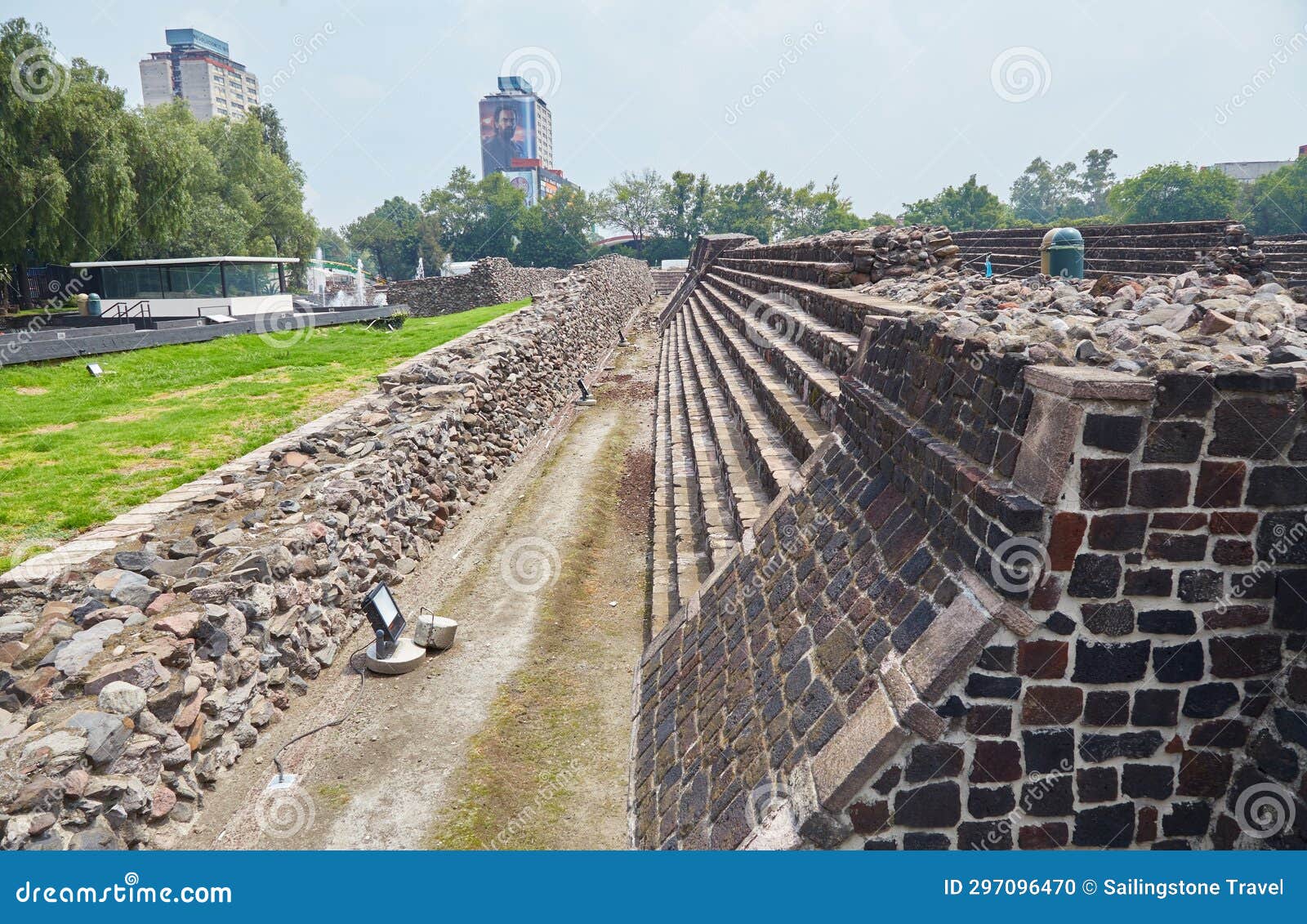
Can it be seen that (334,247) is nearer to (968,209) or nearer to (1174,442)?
(968,209)

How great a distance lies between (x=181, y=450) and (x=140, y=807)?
18.7ft

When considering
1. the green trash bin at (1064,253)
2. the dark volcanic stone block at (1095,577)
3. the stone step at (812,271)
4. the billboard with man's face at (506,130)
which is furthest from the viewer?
the billboard with man's face at (506,130)

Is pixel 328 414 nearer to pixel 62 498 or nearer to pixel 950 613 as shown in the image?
pixel 62 498

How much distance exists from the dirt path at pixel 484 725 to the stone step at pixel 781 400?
6.50 feet

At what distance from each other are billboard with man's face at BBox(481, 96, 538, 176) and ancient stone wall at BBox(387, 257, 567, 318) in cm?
10487

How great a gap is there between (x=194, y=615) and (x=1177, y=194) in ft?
210

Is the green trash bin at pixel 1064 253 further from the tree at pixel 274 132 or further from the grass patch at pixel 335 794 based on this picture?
the tree at pixel 274 132

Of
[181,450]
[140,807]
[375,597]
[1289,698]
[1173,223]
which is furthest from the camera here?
[1173,223]

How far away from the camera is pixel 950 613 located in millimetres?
2918

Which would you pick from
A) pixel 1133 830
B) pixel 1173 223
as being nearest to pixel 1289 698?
pixel 1133 830

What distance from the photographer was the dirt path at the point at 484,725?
14.5ft

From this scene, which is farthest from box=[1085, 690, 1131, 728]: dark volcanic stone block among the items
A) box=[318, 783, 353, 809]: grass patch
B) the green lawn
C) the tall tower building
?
the tall tower building

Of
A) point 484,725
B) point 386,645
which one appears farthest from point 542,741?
point 386,645

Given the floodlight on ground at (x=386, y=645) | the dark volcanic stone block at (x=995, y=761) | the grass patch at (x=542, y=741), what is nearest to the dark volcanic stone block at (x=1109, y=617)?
the dark volcanic stone block at (x=995, y=761)
